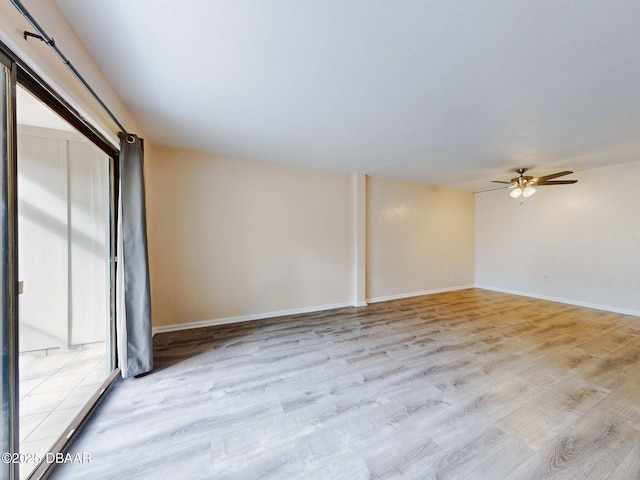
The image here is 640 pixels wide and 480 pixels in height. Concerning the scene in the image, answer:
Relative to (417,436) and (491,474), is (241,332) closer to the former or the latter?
(417,436)

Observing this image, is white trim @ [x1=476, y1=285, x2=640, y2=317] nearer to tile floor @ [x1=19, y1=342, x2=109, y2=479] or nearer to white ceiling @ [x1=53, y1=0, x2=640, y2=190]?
white ceiling @ [x1=53, y1=0, x2=640, y2=190]

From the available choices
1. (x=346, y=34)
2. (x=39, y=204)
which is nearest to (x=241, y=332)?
(x=39, y=204)

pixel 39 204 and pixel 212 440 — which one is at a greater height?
pixel 39 204

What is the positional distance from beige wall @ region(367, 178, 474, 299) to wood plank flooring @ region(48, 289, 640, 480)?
1.85 m

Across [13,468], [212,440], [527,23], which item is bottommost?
[212,440]

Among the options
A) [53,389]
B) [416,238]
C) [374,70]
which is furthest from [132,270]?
[416,238]

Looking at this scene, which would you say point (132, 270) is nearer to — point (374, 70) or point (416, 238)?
point (374, 70)

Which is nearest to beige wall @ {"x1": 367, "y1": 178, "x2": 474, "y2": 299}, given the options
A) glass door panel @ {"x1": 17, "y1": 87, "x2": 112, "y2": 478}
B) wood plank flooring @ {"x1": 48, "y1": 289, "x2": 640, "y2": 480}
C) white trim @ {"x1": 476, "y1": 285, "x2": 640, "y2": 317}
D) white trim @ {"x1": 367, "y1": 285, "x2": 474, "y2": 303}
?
white trim @ {"x1": 367, "y1": 285, "x2": 474, "y2": 303}

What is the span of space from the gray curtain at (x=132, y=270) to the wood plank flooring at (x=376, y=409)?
0.79 ft

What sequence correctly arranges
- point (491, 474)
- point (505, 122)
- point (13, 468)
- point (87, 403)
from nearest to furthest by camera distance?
point (13, 468) → point (491, 474) → point (87, 403) → point (505, 122)

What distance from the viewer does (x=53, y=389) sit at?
176 centimetres

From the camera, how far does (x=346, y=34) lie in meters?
1.34

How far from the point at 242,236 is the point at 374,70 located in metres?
2.70

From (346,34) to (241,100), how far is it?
1074 millimetres
